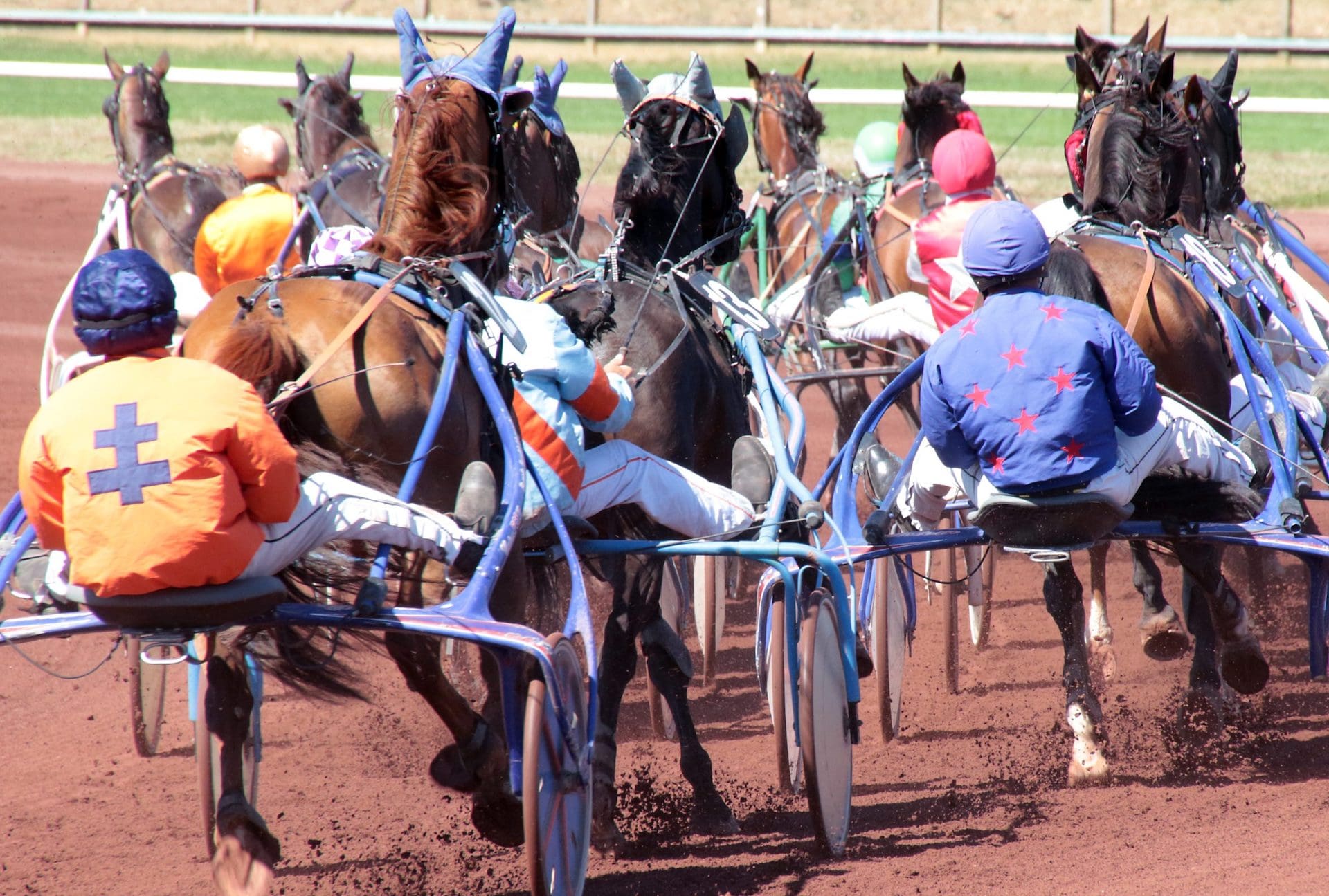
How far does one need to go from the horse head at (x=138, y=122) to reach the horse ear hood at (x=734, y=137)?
4639 millimetres

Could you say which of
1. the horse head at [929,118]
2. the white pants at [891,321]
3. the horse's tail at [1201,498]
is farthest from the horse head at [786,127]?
the horse's tail at [1201,498]

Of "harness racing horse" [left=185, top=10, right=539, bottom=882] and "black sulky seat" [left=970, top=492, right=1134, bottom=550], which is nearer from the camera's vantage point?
"harness racing horse" [left=185, top=10, right=539, bottom=882]

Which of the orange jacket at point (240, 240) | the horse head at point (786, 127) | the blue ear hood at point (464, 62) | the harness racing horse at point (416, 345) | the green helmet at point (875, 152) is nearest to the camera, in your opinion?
the harness racing horse at point (416, 345)

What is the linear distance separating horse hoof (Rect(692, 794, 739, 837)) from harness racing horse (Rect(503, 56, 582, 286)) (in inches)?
75.3

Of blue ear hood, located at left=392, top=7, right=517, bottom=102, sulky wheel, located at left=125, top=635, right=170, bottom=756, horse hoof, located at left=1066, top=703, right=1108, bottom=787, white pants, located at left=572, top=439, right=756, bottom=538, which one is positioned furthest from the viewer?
sulky wheel, located at left=125, top=635, right=170, bottom=756

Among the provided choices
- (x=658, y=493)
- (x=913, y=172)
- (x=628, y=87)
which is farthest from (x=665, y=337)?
(x=913, y=172)

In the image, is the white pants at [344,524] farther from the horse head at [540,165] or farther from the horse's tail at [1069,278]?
the horse's tail at [1069,278]

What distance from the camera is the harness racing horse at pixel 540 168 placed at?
4777 millimetres

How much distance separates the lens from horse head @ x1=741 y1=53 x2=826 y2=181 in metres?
10.1

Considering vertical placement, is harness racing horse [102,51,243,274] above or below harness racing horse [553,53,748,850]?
above

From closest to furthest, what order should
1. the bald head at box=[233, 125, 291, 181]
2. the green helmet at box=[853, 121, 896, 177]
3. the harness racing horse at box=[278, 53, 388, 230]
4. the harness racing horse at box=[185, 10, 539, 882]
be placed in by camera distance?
the harness racing horse at box=[185, 10, 539, 882]
the bald head at box=[233, 125, 291, 181]
the harness racing horse at box=[278, 53, 388, 230]
the green helmet at box=[853, 121, 896, 177]

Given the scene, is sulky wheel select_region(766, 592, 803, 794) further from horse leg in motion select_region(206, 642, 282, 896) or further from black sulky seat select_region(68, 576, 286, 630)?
black sulky seat select_region(68, 576, 286, 630)

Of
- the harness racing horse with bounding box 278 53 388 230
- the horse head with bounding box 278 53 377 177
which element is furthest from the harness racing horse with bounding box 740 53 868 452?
the horse head with bounding box 278 53 377 177

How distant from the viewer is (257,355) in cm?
364
